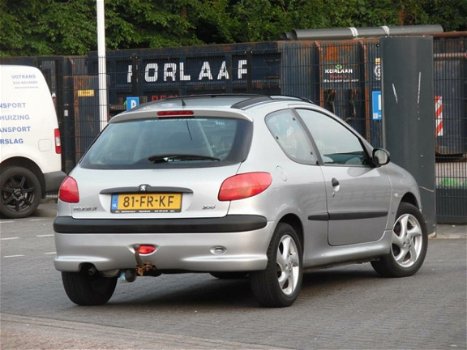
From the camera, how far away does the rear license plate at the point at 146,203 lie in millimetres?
9102

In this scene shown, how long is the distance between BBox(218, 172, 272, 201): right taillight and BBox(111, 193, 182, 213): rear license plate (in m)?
0.34

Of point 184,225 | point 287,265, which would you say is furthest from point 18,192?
point 184,225

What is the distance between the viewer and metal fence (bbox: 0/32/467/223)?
1570cm

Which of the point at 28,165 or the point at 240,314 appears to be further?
the point at 28,165

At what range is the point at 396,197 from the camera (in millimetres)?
10945

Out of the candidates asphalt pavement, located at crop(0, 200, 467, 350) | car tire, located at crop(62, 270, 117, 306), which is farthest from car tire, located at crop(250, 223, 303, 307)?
car tire, located at crop(62, 270, 117, 306)

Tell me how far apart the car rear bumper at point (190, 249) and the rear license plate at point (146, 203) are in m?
0.14

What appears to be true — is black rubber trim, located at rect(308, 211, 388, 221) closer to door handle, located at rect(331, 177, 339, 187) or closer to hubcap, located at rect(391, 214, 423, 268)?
door handle, located at rect(331, 177, 339, 187)

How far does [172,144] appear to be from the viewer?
9.51 metres

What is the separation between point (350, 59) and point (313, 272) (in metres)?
6.01

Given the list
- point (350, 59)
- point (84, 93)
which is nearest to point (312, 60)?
point (350, 59)

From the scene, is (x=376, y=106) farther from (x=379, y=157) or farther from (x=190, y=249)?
(x=190, y=249)

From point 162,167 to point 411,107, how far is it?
605 centimetres

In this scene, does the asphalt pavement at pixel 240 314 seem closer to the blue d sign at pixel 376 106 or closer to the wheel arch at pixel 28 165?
the blue d sign at pixel 376 106
